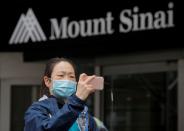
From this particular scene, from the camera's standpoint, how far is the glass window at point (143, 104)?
786 cm

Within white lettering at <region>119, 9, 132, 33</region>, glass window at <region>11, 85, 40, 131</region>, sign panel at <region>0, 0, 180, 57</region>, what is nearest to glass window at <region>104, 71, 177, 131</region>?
sign panel at <region>0, 0, 180, 57</region>

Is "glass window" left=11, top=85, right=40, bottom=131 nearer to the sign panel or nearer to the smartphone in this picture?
the sign panel

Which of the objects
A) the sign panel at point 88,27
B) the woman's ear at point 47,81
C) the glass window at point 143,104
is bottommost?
the glass window at point 143,104

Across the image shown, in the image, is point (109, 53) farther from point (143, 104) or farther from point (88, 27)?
point (143, 104)

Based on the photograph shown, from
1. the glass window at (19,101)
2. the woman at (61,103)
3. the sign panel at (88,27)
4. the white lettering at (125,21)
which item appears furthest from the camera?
the glass window at (19,101)

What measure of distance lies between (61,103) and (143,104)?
5561 millimetres

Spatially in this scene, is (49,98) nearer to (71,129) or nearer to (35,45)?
(71,129)

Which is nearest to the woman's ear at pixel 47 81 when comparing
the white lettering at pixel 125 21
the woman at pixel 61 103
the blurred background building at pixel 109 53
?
the woman at pixel 61 103

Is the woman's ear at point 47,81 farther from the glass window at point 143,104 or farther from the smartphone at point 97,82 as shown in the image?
the glass window at point 143,104

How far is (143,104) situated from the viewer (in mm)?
8234

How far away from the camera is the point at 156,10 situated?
23.3ft

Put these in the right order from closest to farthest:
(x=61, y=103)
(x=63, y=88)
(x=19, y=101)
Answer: (x=63, y=88) < (x=61, y=103) < (x=19, y=101)

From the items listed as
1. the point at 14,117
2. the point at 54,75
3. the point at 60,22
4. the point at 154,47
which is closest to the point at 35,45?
the point at 60,22

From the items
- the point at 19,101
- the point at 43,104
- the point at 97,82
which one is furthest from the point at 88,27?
the point at 97,82
